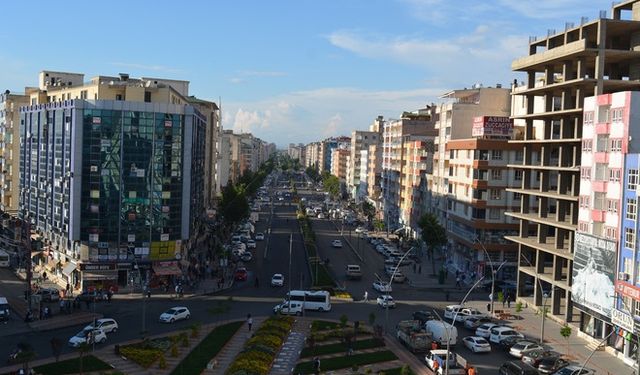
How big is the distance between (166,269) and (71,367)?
29165 mm

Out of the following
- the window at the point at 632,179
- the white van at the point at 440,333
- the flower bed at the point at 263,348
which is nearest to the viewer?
the flower bed at the point at 263,348

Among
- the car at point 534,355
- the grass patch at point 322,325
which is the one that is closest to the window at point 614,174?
the car at point 534,355

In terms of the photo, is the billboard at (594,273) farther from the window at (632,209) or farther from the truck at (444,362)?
the truck at (444,362)

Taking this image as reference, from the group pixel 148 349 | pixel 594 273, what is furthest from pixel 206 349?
pixel 594 273

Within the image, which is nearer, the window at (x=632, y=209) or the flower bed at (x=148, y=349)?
the flower bed at (x=148, y=349)

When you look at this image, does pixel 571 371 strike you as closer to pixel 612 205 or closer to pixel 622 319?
pixel 622 319

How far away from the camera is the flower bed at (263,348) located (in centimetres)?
4114

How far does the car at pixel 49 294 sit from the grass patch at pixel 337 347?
2730cm

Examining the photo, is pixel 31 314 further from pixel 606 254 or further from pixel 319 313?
pixel 606 254

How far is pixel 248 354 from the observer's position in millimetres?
43500

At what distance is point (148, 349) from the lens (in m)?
45.4

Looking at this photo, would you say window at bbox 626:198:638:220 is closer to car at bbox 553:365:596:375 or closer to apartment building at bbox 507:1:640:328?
apartment building at bbox 507:1:640:328

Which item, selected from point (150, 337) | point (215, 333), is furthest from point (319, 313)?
point (150, 337)

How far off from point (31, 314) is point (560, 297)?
44.5 meters
